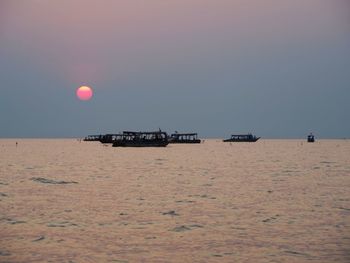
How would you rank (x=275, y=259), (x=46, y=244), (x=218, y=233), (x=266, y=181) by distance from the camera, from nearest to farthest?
(x=275, y=259) < (x=46, y=244) < (x=218, y=233) < (x=266, y=181)

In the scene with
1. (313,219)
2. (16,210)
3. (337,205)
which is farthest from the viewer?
(337,205)

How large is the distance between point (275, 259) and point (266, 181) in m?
27.2


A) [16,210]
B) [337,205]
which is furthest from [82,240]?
[337,205]

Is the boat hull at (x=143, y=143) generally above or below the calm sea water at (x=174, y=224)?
above

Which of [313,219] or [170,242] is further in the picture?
[313,219]

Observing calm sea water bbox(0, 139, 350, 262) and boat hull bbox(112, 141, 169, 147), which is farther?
boat hull bbox(112, 141, 169, 147)

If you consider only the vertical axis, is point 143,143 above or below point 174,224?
above

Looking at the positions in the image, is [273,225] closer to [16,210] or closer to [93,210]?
[93,210]

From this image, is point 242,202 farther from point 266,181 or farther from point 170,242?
point 266,181

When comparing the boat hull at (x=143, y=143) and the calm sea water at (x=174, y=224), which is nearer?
the calm sea water at (x=174, y=224)

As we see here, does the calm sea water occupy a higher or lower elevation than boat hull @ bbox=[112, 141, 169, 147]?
lower

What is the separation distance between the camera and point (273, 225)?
1953 centimetres

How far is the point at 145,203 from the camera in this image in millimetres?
26281

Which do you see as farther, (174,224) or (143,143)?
(143,143)
